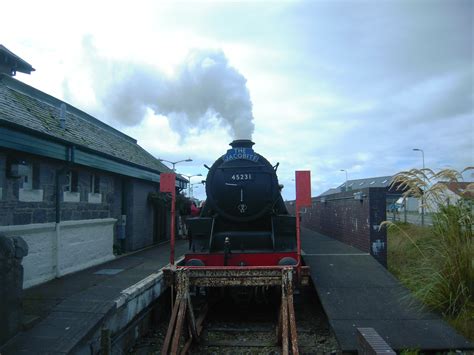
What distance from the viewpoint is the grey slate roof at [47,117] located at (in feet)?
21.8

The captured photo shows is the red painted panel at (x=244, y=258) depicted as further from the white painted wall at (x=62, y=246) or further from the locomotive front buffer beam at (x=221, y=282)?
the white painted wall at (x=62, y=246)

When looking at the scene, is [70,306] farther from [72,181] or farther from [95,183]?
[95,183]

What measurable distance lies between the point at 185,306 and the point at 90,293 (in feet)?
5.41

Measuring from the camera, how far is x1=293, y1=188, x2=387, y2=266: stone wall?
844 centimetres

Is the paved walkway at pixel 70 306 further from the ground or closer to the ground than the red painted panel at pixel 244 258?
closer to the ground

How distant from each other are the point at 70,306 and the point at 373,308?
13.9 feet

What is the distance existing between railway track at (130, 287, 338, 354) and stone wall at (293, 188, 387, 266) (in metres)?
1.69

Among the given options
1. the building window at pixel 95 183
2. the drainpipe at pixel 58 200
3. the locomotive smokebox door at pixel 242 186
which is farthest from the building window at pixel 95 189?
the locomotive smokebox door at pixel 242 186

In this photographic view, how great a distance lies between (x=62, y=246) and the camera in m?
7.54

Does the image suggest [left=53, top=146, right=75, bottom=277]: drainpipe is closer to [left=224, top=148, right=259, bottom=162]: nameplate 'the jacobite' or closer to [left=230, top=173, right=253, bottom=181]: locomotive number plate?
[left=224, top=148, right=259, bottom=162]: nameplate 'the jacobite'

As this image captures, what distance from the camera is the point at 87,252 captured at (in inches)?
335

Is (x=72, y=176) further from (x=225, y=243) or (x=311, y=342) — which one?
(x=311, y=342)

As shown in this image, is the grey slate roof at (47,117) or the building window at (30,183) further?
the grey slate roof at (47,117)

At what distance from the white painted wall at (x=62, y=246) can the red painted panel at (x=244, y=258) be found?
98.7 inches
